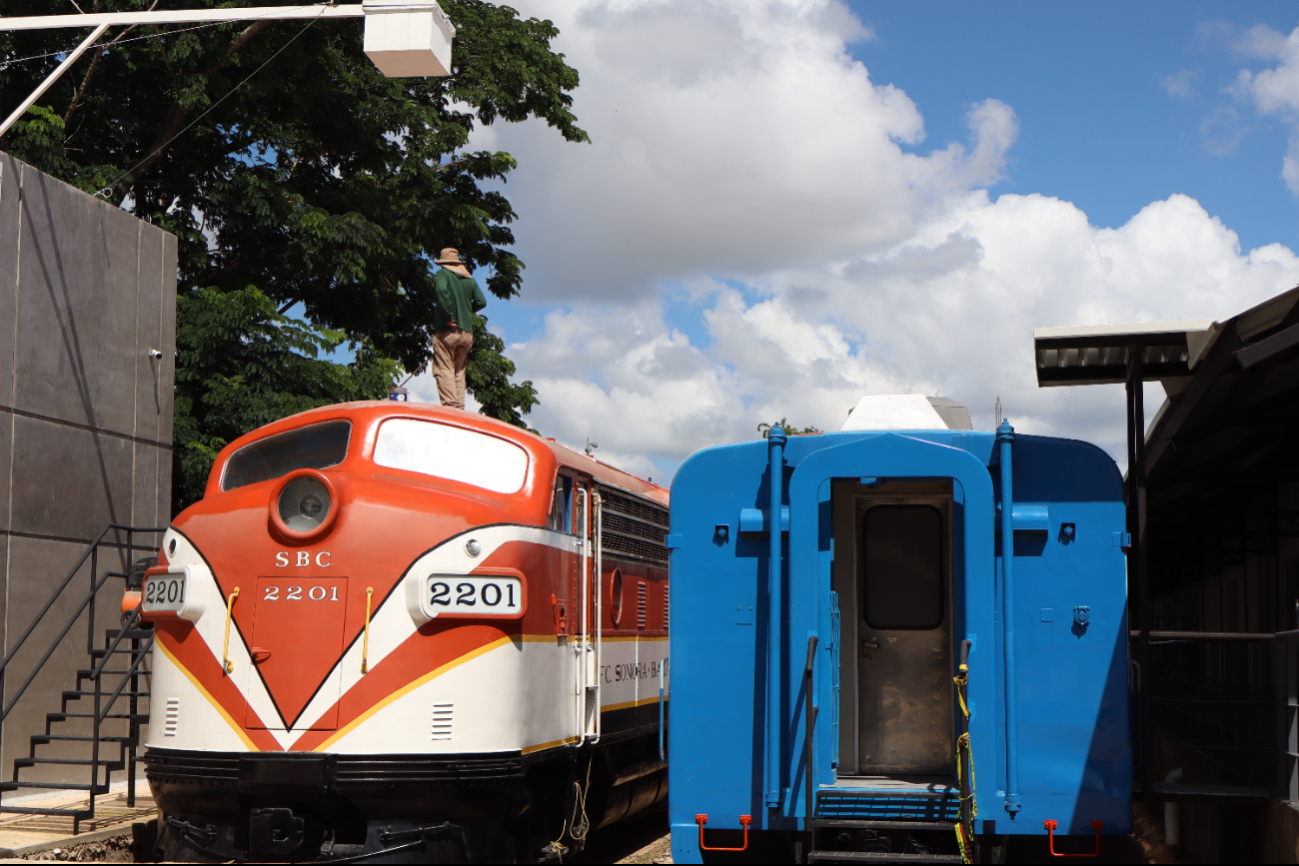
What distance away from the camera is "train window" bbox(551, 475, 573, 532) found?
920cm

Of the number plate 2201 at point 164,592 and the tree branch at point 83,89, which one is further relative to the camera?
the tree branch at point 83,89

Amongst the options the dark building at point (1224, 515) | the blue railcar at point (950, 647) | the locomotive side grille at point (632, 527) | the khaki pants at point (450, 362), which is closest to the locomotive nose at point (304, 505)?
the blue railcar at point (950, 647)

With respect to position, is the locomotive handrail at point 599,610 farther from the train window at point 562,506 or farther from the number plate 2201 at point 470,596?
the number plate 2201 at point 470,596

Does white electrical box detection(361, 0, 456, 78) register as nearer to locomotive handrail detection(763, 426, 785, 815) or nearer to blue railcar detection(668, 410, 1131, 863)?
blue railcar detection(668, 410, 1131, 863)

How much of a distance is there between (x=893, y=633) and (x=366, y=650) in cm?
334

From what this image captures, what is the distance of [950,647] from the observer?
8.07 m

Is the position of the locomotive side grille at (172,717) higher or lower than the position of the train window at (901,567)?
lower

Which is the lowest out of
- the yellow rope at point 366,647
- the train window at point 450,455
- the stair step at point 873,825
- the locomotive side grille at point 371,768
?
the stair step at point 873,825

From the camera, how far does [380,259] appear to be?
21.5m

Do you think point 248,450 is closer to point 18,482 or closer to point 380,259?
point 18,482

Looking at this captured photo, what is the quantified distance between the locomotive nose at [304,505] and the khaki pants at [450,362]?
10.0 feet

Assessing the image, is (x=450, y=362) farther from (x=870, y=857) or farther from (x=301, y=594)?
(x=870, y=857)

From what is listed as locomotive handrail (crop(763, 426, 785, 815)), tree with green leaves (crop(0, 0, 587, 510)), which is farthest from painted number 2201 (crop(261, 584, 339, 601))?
tree with green leaves (crop(0, 0, 587, 510))

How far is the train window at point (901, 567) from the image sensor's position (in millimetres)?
8281
